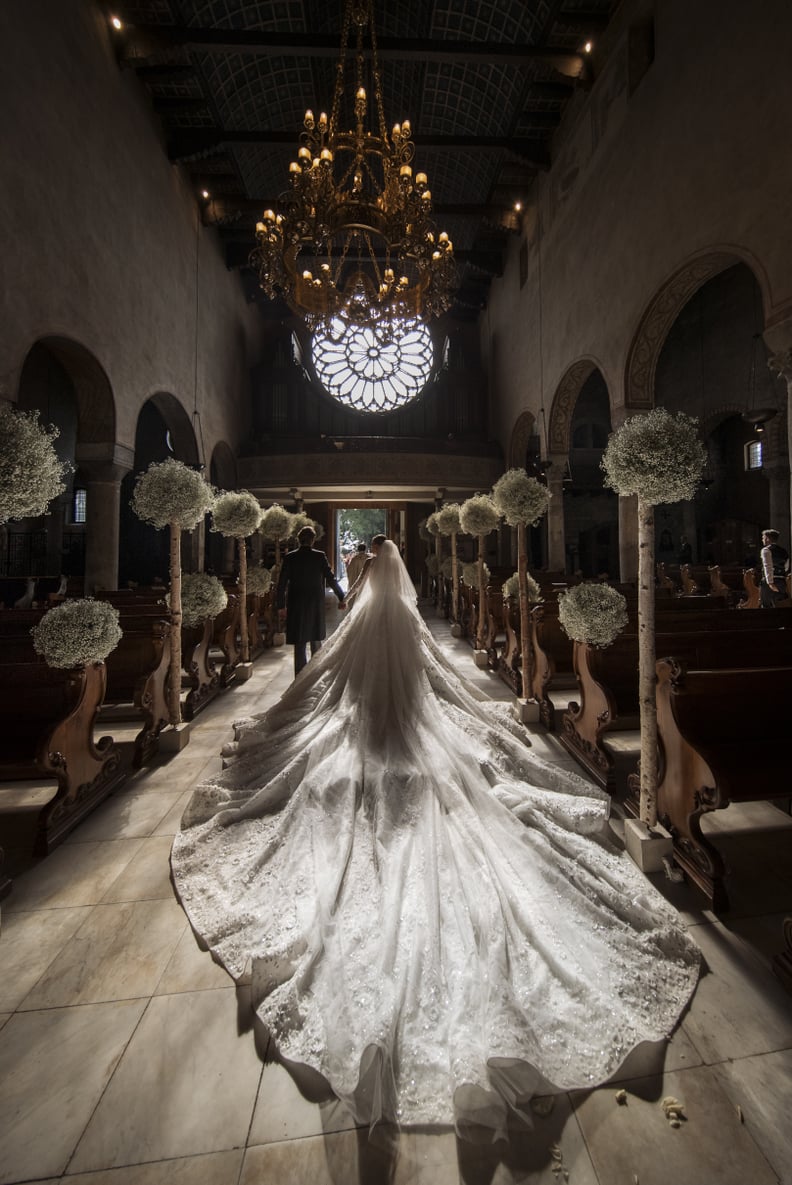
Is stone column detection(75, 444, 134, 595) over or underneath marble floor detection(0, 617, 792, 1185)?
over

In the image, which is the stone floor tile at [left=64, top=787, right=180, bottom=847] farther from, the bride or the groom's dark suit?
the groom's dark suit

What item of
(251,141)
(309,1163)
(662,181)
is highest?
(251,141)

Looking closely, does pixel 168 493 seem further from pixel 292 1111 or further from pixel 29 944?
pixel 292 1111

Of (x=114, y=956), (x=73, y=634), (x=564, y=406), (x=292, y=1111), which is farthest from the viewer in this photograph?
(x=564, y=406)

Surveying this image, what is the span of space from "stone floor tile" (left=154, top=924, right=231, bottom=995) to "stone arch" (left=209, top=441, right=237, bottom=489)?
13327 millimetres

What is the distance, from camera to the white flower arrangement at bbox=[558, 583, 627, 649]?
3467 mm

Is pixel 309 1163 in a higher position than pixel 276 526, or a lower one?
lower

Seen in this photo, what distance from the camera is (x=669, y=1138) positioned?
4.39 ft

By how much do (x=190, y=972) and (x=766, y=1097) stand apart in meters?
1.87

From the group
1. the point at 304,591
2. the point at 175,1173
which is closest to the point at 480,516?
the point at 304,591

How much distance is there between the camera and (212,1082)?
149 cm

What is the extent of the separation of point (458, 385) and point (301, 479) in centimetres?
661

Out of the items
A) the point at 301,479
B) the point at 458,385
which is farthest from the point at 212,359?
the point at 458,385

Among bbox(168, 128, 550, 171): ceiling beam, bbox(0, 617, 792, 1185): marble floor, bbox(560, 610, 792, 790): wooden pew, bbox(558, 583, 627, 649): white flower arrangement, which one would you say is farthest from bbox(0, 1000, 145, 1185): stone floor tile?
bbox(168, 128, 550, 171): ceiling beam
